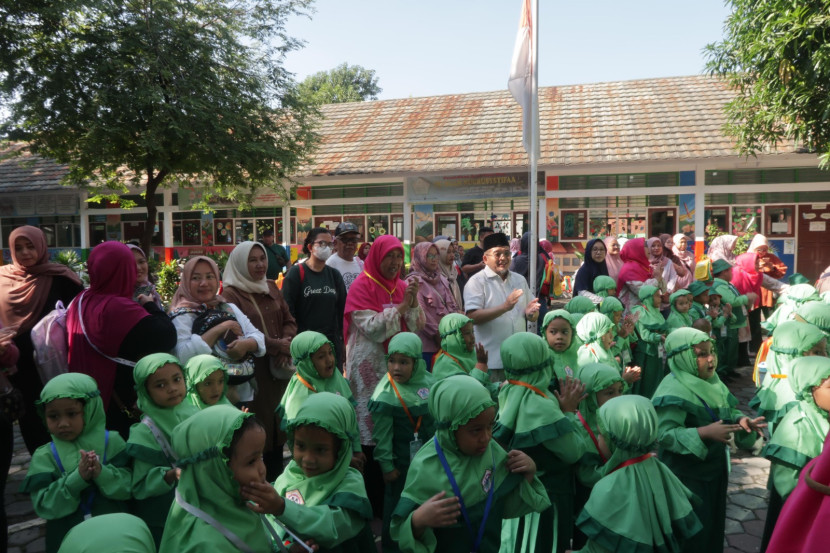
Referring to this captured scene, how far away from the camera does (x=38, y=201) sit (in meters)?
19.1

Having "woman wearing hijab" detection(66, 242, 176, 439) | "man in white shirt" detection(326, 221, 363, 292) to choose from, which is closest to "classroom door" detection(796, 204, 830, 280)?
"man in white shirt" detection(326, 221, 363, 292)

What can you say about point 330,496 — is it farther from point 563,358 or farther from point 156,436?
point 563,358

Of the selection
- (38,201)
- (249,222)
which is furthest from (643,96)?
(38,201)

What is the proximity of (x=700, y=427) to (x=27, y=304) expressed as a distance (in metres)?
3.84

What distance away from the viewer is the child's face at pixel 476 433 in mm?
2057

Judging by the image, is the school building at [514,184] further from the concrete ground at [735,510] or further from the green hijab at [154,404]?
the green hijab at [154,404]

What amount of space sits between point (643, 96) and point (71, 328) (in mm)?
17047

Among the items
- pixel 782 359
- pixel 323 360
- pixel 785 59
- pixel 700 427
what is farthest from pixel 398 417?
pixel 785 59

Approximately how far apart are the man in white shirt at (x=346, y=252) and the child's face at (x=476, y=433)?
299 cm

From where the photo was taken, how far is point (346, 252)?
5.16 meters

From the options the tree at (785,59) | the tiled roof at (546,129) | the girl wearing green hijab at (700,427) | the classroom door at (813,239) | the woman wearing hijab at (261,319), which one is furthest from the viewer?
the tiled roof at (546,129)

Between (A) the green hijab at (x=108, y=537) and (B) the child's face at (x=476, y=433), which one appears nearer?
(A) the green hijab at (x=108, y=537)

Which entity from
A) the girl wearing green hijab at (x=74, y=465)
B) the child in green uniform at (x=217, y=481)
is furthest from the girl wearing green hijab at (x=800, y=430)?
the girl wearing green hijab at (x=74, y=465)

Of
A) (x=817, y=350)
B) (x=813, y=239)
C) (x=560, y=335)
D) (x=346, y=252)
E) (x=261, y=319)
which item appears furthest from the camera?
(x=813, y=239)
